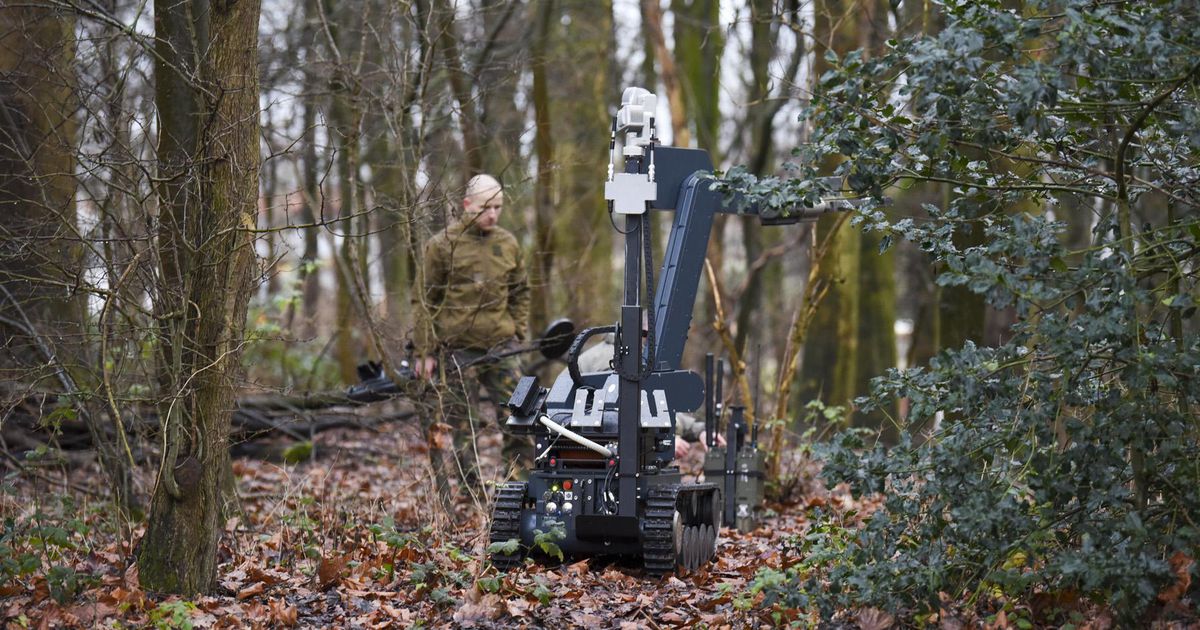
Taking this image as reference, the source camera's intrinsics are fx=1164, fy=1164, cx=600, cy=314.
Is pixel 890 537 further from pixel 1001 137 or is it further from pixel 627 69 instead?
pixel 627 69

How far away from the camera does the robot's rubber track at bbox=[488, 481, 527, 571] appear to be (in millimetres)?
6711

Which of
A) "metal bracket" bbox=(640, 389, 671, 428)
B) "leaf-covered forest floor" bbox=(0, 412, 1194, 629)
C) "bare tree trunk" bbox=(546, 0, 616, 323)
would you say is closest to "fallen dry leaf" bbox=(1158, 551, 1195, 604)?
"leaf-covered forest floor" bbox=(0, 412, 1194, 629)

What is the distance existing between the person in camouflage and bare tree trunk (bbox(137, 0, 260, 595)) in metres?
2.83

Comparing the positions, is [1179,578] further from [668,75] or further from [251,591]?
[668,75]

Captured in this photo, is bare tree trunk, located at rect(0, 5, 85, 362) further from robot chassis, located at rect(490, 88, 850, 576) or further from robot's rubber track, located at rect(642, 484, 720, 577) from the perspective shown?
robot's rubber track, located at rect(642, 484, 720, 577)

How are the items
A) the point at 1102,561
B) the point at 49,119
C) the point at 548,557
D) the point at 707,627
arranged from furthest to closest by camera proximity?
1. the point at 49,119
2. the point at 548,557
3. the point at 707,627
4. the point at 1102,561

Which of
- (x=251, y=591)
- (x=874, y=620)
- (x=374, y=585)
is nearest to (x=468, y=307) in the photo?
(x=374, y=585)

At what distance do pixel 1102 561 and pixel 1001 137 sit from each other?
185cm

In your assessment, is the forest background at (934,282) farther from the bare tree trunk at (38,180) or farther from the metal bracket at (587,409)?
the metal bracket at (587,409)

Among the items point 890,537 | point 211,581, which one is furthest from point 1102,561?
point 211,581

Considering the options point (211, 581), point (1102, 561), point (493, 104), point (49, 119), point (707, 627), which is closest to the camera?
point (1102, 561)

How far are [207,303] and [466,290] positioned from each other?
3.48m

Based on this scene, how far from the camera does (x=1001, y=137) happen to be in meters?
5.14

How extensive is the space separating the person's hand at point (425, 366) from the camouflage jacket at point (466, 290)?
2.2 inches
